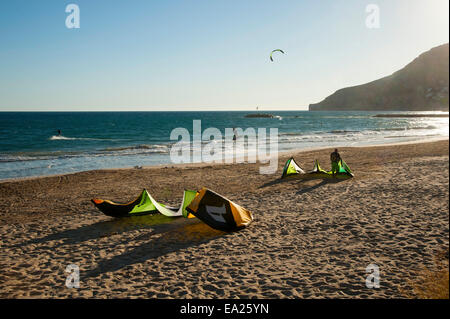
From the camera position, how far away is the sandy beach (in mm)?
5809

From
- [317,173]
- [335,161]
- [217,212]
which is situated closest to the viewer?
[217,212]

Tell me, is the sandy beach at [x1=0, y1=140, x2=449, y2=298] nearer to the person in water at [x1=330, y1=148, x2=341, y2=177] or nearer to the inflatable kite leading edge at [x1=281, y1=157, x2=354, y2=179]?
the inflatable kite leading edge at [x1=281, y1=157, x2=354, y2=179]

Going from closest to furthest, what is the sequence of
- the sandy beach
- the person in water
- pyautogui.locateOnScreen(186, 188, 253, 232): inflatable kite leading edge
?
the sandy beach, pyautogui.locateOnScreen(186, 188, 253, 232): inflatable kite leading edge, the person in water

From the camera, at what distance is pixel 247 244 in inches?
306

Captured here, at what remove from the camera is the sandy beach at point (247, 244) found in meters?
5.81

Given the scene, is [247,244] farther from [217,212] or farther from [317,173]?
[317,173]

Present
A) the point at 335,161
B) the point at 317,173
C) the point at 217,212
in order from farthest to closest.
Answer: the point at 317,173, the point at 335,161, the point at 217,212

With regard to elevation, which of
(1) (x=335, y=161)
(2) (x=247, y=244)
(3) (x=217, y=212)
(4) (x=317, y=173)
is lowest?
(2) (x=247, y=244)

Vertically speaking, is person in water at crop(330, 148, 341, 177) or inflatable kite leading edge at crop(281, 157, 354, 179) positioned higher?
person in water at crop(330, 148, 341, 177)

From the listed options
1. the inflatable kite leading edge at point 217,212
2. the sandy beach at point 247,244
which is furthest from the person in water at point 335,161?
the inflatable kite leading edge at point 217,212

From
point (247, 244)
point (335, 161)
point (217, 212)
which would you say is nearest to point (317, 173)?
point (335, 161)

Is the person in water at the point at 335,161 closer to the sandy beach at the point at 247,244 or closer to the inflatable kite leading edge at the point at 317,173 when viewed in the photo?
the inflatable kite leading edge at the point at 317,173

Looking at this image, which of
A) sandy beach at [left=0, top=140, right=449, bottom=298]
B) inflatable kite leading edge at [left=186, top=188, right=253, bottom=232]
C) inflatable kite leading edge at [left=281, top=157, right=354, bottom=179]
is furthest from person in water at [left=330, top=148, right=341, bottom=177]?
inflatable kite leading edge at [left=186, top=188, right=253, bottom=232]
